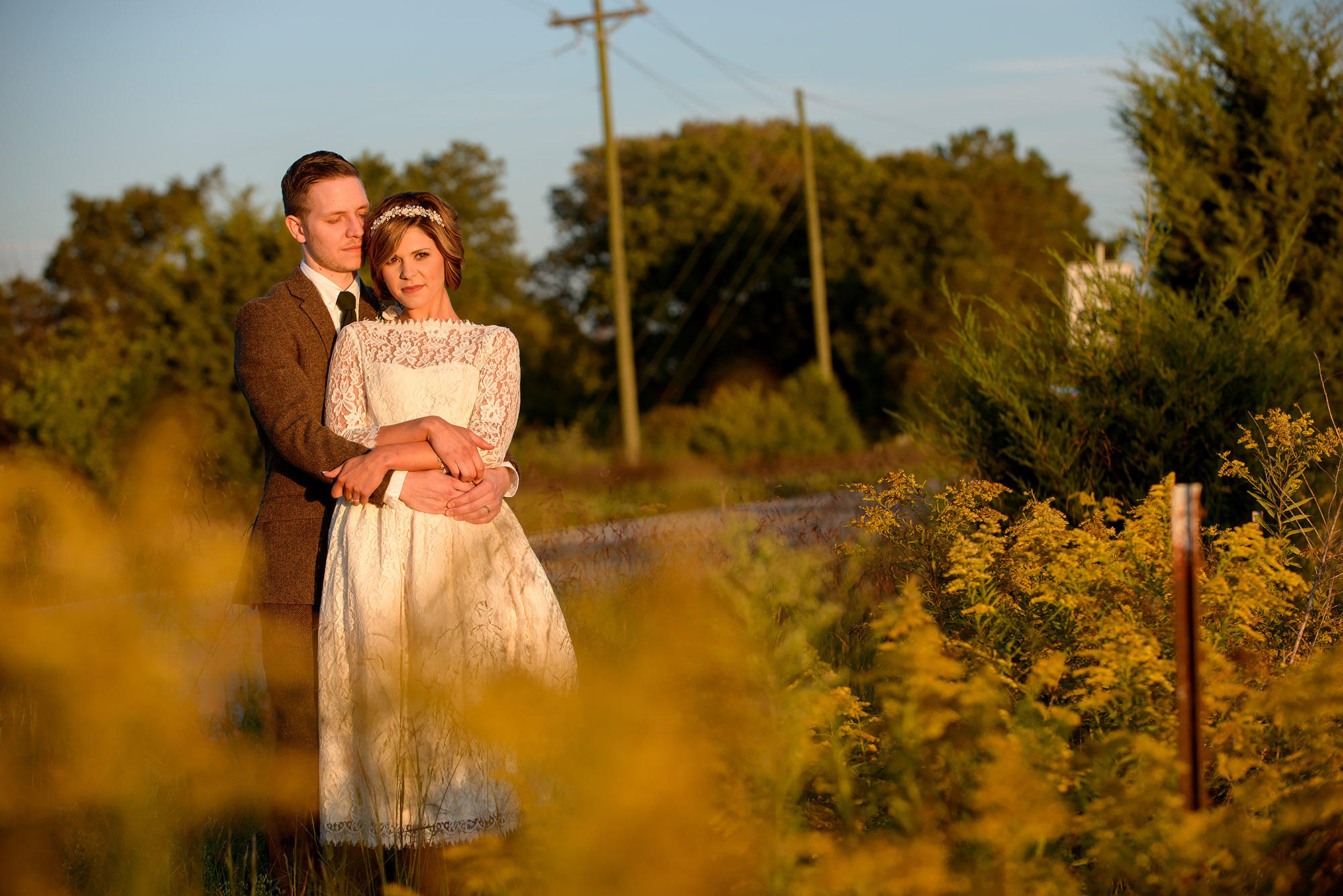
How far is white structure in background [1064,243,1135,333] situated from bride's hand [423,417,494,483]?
12.2 feet

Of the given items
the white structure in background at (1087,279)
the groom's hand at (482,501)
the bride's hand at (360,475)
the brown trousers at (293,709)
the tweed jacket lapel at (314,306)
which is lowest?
the brown trousers at (293,709)

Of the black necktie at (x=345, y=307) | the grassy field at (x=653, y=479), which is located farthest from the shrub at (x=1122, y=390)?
the black necktie at (x=345, y=307)

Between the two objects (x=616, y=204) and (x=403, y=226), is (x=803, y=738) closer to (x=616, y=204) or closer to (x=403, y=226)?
(x=403, y=226)

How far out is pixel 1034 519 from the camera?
137 inches

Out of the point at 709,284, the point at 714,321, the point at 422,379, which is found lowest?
the point at 422,379

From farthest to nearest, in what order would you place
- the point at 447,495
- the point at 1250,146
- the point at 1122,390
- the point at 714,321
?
1. the point at 714,321
2. the point at 1250,146
3. the point at 1122,390
4. the point at 447,495

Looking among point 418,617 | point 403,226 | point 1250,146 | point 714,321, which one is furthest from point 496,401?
point 714,321

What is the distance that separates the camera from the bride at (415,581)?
2.76 metres

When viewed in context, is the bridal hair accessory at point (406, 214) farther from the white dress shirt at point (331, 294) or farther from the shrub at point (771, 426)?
the shrub at point (771, 426)

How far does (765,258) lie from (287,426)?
36.0 m

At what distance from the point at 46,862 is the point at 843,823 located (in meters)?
1.74

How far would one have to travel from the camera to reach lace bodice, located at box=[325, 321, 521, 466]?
10.5ft

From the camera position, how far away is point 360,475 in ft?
9.84

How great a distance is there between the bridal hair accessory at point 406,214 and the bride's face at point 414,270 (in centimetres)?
4
